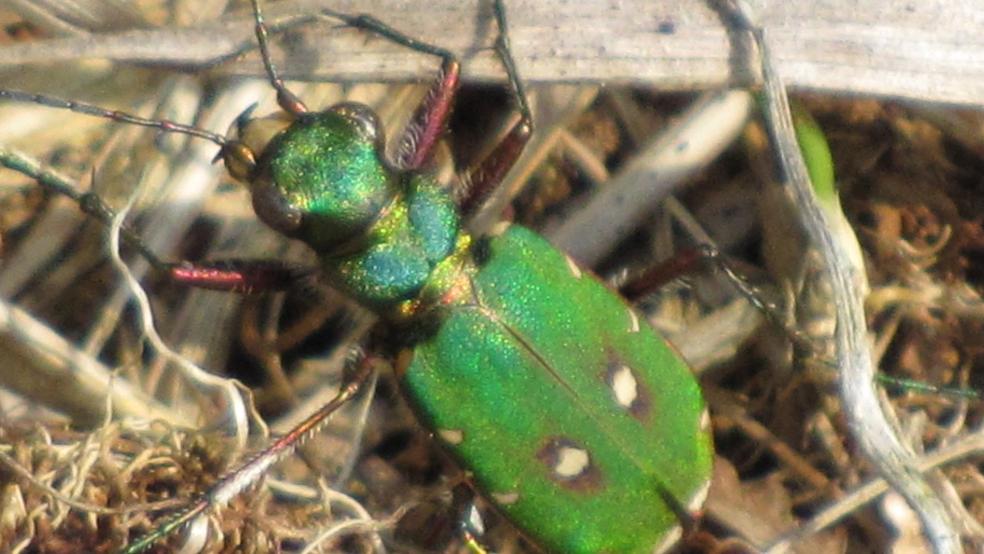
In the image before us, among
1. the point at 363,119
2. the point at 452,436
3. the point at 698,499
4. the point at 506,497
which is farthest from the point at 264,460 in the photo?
the point at 698,499

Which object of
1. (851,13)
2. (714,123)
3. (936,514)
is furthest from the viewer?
(714,123)

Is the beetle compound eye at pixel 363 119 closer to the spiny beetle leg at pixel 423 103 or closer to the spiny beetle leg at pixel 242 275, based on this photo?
the spiny beetle leg at pixel 423 103

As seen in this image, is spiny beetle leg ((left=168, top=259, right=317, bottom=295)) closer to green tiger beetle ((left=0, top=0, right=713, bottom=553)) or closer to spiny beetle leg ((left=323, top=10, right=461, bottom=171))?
green tiger beetle ((left=0, top=0, right=713, bottom=553))

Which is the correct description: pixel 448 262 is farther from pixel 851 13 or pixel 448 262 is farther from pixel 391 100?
pixel 851 13

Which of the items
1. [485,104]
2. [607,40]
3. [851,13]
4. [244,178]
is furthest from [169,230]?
[851,13]

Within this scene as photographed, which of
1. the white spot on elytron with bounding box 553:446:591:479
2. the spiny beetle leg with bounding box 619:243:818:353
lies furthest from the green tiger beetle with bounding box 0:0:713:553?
the spiny beetle leg with bounding box 619:243:818:353

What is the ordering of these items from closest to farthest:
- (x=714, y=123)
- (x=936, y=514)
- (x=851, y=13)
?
(x=936, y=514)
(x=851, y=13)
(x=714, y=123)
